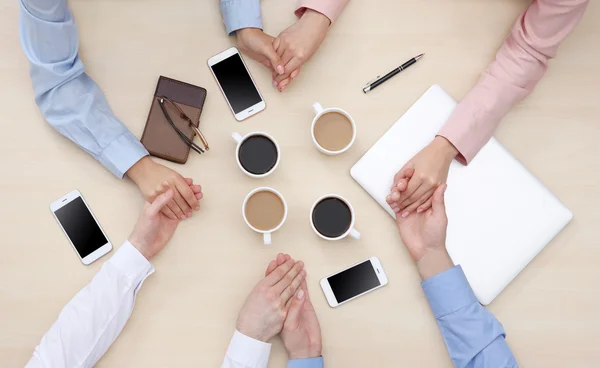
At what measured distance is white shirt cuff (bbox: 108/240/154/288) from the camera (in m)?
1.07

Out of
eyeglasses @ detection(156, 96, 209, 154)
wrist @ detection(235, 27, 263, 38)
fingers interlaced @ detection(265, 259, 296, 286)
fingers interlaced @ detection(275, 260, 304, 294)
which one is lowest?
fingers interlaced @ detection(275, 260, 304, 294)

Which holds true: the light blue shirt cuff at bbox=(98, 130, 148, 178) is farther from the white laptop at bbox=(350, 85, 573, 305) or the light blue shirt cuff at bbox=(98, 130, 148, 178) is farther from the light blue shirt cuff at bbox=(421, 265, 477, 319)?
the light blue shirt cuff at bbox=(421, 265, 477, 319)

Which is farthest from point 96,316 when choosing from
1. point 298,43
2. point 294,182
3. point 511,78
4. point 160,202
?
point 511,78

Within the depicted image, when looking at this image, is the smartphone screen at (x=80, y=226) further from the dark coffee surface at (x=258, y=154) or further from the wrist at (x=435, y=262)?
the wrist at (x=435, y=262)

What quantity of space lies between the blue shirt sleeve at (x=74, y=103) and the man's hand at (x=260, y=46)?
1.10ft

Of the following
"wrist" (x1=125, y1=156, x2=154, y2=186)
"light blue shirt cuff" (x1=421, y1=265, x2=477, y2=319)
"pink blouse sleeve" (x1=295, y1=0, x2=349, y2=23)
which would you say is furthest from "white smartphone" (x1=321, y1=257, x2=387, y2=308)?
"pink blouse sleeve" (x1=295, y1=0, x2=349, y2=23)

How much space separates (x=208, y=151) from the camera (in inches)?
45.1

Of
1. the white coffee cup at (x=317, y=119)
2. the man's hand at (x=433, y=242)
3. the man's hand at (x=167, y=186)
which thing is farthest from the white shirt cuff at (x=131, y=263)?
the man's hand at (x=433, y=242)

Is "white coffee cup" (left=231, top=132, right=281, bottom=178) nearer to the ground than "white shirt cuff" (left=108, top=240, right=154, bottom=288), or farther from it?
farther from it

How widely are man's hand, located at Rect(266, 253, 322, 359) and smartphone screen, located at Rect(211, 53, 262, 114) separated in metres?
0.36

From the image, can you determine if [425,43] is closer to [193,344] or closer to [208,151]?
[208,151]

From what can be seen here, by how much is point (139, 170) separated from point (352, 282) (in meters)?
0.53

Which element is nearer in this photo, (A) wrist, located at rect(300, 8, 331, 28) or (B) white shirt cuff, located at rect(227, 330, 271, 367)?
(B) white shirt cuff, located at rect(227, 330, 271, 367)

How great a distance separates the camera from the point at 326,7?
45.5 inches
